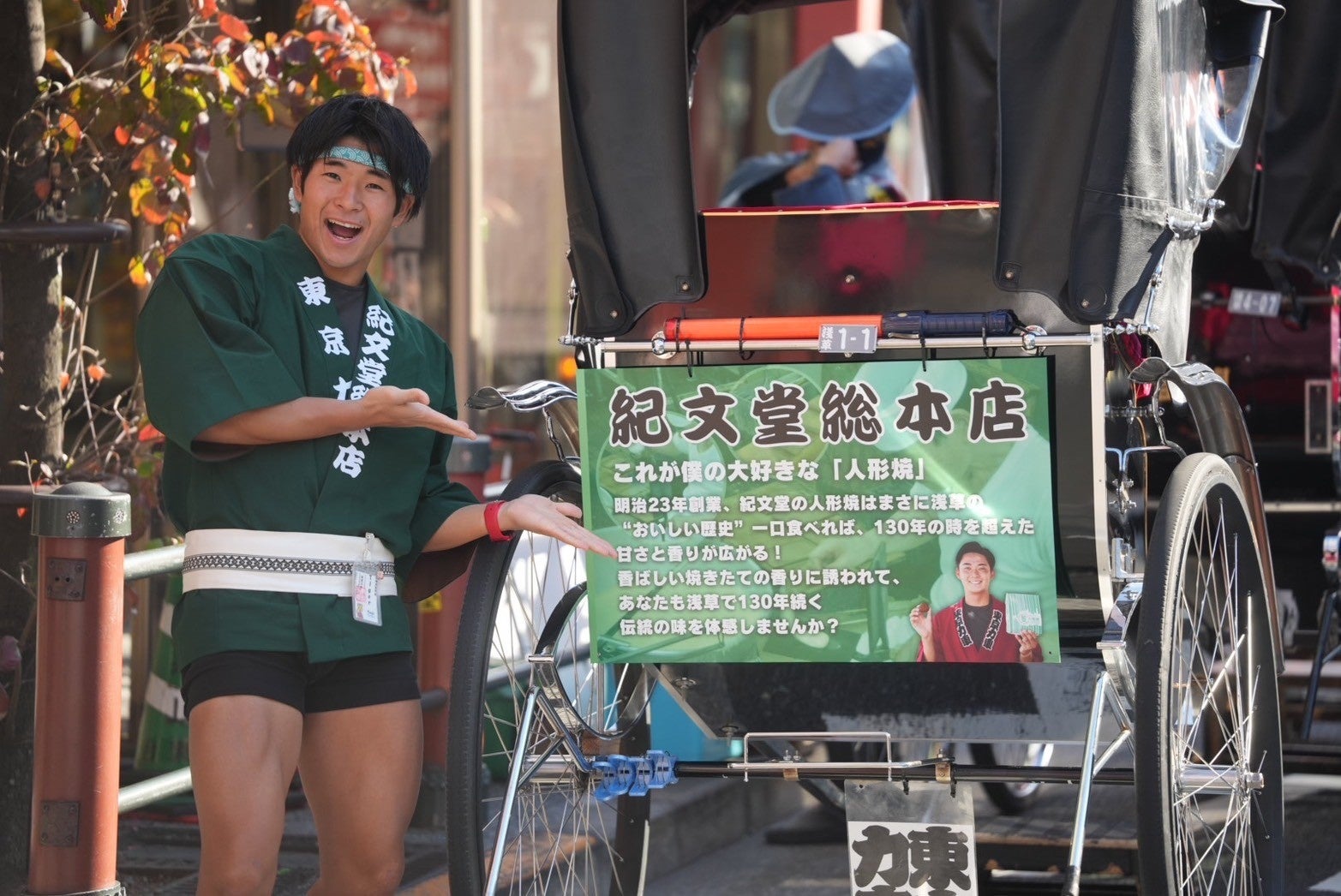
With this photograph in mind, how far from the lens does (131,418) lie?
15.4 ft

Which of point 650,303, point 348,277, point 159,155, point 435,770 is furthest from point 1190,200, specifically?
point 435,770

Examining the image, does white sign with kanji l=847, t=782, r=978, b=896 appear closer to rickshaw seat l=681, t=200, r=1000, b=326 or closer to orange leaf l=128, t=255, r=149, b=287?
rickshaw seat l=681, t=200, r=1000, b=326

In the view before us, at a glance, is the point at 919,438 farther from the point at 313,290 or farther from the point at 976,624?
the point at 313,290

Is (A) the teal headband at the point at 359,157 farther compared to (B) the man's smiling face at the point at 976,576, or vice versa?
(B) the man's smiling face at the point at 976,576

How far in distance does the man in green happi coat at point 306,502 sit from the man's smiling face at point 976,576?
78cm

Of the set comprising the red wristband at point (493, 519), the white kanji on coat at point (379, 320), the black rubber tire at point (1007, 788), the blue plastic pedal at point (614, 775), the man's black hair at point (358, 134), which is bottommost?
the black rubber tire at point (1007, 788)

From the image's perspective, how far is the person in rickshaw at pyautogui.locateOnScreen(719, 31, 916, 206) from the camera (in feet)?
26.5

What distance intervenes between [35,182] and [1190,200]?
2.74 metres

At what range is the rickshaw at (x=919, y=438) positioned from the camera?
357 cm

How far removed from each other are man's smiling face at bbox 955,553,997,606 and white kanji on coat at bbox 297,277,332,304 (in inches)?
53.4

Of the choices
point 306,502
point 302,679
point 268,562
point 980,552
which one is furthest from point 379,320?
point 980,552

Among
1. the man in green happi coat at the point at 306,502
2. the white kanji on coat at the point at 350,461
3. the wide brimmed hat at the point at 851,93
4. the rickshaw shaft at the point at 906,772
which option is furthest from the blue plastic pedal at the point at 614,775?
the wide brimmed hat at the point at 851,93

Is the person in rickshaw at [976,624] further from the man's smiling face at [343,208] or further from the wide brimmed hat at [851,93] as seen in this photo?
the wide brimmed hat at [851,93]

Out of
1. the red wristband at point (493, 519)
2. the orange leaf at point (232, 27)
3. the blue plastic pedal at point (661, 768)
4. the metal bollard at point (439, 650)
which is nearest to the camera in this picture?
the red wristband at point (493, 519)
